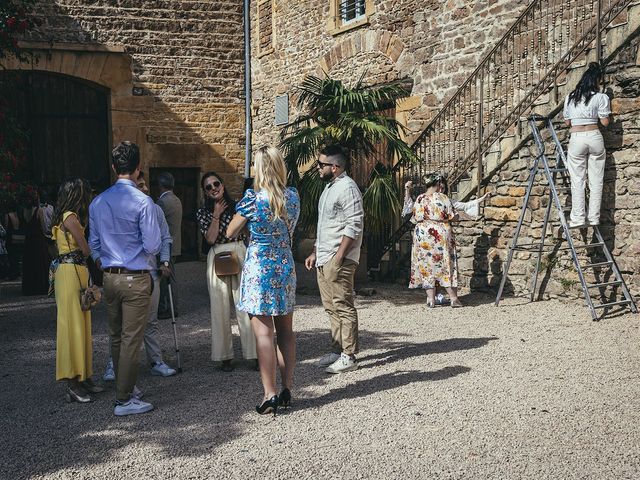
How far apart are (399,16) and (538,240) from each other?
18.5 ft

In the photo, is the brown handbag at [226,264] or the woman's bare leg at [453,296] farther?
the woman's bare leg at [453,296]

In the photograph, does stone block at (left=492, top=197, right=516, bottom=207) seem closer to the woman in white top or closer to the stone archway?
the woman in white top

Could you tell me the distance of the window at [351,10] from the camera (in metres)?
13.8

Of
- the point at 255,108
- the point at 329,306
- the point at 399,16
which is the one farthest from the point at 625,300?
the point at 255,108

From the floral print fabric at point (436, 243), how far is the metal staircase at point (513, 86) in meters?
0.93

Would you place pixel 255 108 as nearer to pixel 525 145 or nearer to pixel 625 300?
pixel 525 145

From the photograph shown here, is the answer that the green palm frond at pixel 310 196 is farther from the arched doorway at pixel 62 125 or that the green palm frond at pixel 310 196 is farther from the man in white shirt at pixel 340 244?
the arched doorway at pixel 62 125

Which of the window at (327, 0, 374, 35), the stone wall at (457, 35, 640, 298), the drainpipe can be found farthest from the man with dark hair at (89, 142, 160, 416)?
the drainpipe

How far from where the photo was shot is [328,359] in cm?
612

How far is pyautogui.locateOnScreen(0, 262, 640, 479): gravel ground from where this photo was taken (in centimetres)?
383

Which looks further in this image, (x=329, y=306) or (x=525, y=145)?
(x=525, y=145)

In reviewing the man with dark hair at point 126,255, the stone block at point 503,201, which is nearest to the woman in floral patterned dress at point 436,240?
the stone block at point 503,201

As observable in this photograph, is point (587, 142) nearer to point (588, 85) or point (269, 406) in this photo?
point (588, 85)

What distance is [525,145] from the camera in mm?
9062
